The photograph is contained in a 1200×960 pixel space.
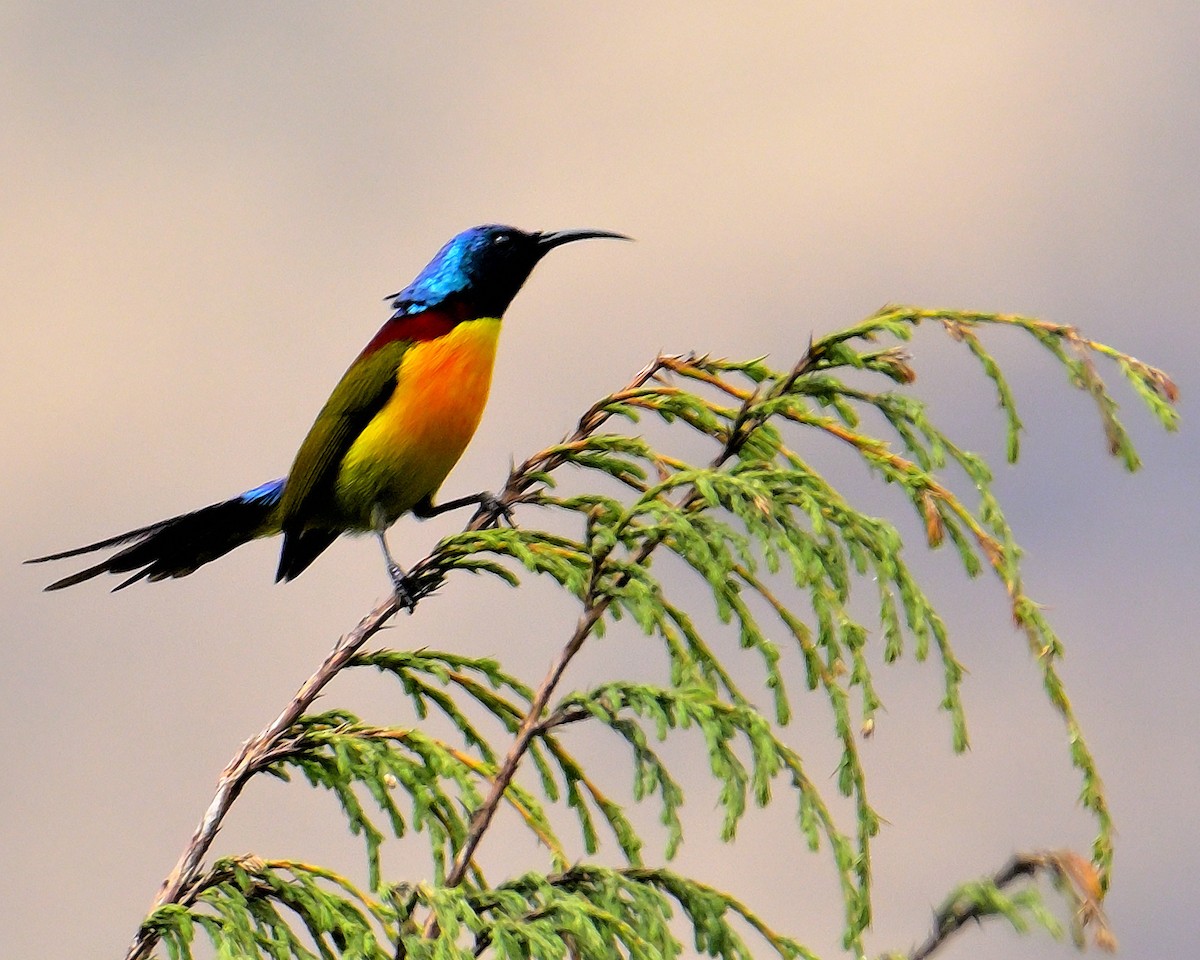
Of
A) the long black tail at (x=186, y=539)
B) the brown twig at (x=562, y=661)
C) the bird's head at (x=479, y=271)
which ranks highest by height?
the bird's head at (x=479, y=271)

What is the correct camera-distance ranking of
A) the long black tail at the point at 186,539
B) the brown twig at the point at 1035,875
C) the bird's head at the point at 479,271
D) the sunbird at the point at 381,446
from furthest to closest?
the bird's head at the point at 479,271, the sunbird at the point at 381,446, the long black tail at the point at 186,539, the brown twig at the point at 1035,875

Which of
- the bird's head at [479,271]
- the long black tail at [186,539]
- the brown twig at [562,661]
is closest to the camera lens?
the brown twig at [562,661]

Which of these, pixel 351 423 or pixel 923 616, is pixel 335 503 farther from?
pixel 923 616

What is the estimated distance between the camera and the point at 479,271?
566 centimetres

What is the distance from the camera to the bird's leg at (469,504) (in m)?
3.78

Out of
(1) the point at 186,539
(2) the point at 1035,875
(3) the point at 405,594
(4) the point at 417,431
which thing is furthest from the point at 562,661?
(1) the point at 186,539

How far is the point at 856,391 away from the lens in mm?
3213

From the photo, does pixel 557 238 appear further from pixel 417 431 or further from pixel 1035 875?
pixel 1035 875

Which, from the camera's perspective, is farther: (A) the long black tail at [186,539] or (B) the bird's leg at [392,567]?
(A) the long black tail at [186,539]

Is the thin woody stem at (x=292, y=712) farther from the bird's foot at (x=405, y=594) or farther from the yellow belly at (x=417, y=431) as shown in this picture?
the yellow belly at (x=417, y=431)

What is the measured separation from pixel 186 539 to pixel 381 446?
0.76 m

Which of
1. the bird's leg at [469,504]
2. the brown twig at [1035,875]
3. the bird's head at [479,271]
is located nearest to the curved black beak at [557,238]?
the bird's head at [479,271]

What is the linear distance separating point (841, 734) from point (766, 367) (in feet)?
3.04

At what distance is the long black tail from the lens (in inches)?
189
